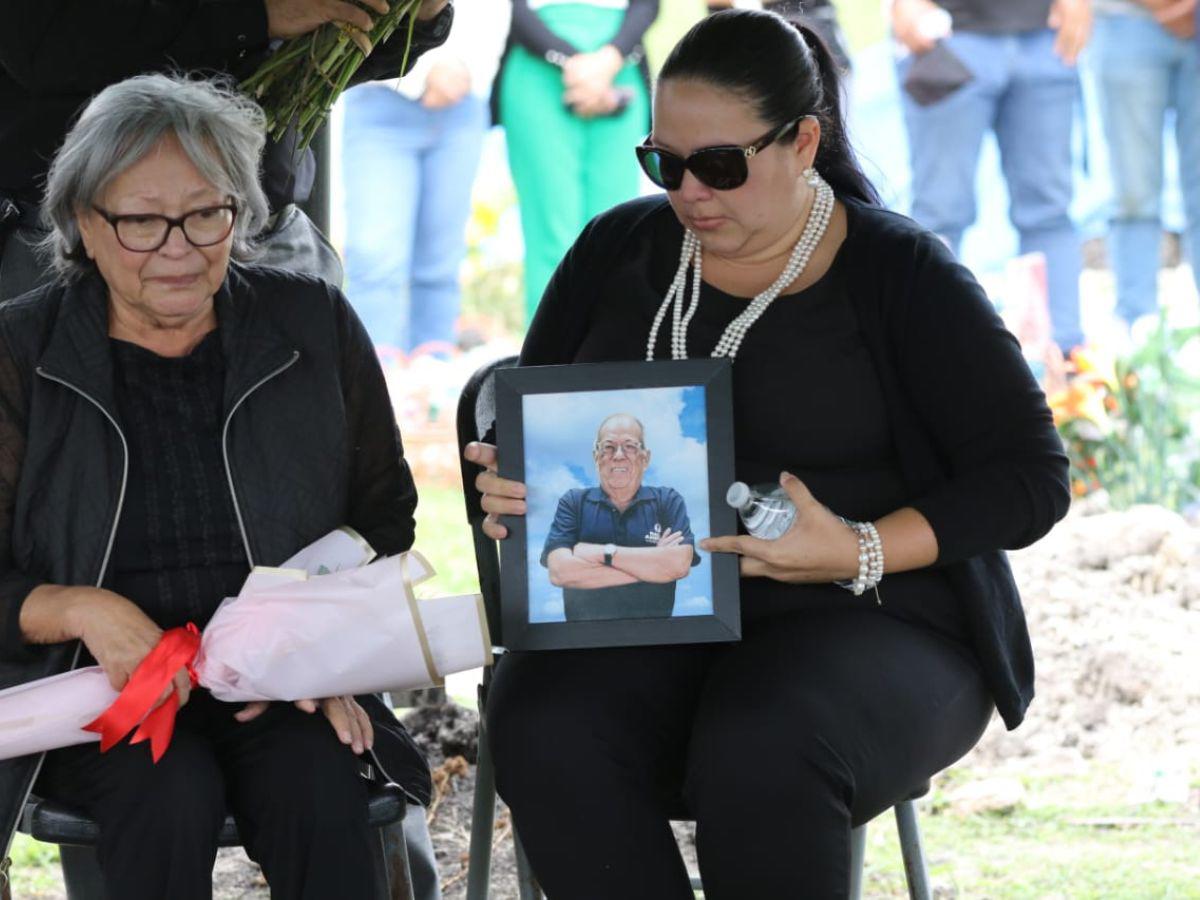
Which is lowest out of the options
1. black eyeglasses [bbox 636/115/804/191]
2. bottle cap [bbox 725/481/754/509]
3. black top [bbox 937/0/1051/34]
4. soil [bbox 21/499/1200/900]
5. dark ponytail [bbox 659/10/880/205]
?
soil [bbox 21/499/1200/900]

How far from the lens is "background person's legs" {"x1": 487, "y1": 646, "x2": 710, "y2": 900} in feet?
8.55

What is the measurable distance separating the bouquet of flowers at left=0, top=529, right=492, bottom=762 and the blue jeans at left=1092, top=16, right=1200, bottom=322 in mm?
5562

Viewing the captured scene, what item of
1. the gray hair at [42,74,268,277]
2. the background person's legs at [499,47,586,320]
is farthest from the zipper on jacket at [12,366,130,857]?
the background person's legs at [499,47,586,320]

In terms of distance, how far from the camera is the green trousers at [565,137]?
24.8 ft

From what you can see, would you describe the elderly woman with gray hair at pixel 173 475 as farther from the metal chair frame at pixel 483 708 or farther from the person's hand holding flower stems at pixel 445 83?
the person's hand holding flower stems at pixel 445 83

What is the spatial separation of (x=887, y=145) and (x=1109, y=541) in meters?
2.63

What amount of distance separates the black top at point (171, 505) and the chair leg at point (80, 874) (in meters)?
0.43

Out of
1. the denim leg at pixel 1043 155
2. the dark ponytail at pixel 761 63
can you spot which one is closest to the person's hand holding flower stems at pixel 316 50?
the dark ponytail at pixel 761 63

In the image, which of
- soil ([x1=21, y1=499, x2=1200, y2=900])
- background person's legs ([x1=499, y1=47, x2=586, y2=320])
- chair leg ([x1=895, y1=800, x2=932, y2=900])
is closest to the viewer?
chair leg ([x1=895, y1=800, x2=932, y2=900])

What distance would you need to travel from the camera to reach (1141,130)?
24.8 feet

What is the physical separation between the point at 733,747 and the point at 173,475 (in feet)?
3.41

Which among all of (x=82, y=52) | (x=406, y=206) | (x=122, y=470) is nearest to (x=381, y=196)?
(x=406, y=206)

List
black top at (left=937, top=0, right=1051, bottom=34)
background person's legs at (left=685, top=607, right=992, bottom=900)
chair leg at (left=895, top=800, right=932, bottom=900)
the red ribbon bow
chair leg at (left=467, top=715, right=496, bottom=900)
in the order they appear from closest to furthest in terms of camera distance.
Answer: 1. background person's legs at (left=685, top=607, right=992, bottom=900)
2. the red ribbon bow
3. chair leg at (left=895, top=800, right=932, bottom=900)
4. chair leg at (left=467, top=715, right=496, bottom=900)
5. black top at (left=937, top=0, right=1051, bottom=34)

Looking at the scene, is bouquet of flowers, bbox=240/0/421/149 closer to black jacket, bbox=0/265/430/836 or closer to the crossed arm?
black jacket, bbox=0/265/430/836
